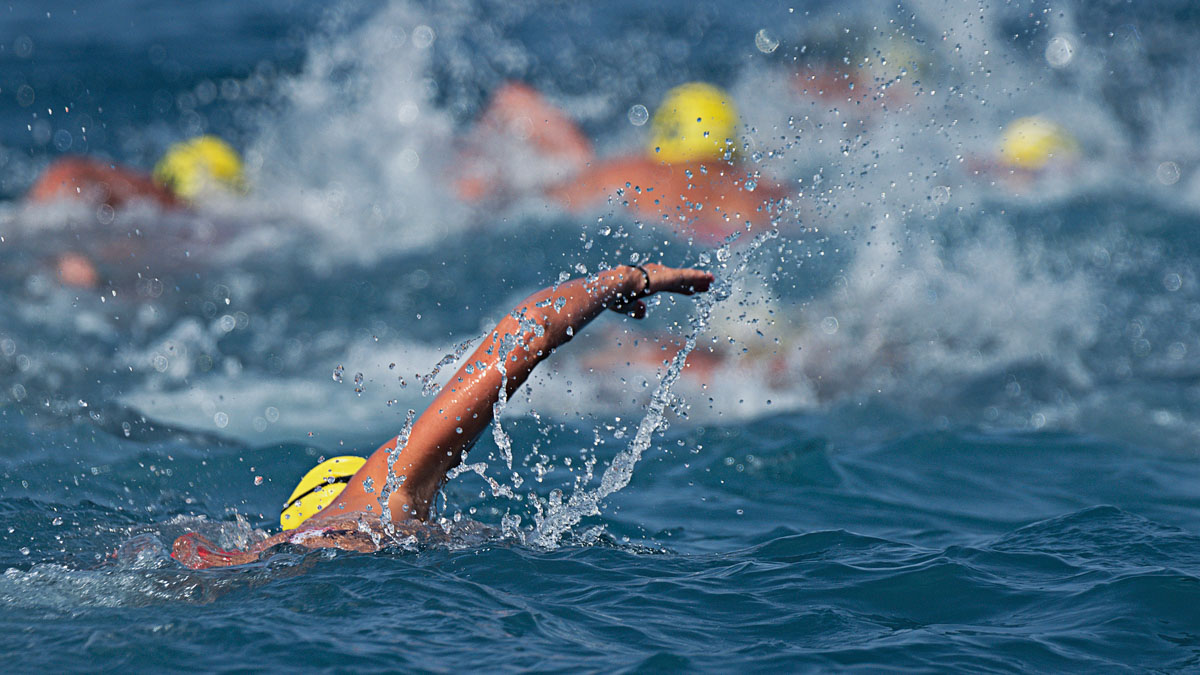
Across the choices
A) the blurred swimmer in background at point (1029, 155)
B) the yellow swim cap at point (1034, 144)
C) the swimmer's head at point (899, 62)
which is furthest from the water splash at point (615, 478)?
the swimmer's head at point (899, 62)

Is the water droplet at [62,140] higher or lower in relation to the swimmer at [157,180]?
higher

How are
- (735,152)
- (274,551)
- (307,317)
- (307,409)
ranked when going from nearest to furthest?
1. (274,551)
2. (307,409)
3. (307,317)
4. (735,152)

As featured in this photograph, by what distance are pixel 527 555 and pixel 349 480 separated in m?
0.66

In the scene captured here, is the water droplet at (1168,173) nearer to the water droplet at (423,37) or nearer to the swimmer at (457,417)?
the swimmer at (457,417)

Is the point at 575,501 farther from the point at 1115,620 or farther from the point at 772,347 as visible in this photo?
the point at 772,347

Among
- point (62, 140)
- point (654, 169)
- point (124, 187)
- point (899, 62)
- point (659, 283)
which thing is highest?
point (899, 62)

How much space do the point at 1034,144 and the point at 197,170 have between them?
25.8 ft

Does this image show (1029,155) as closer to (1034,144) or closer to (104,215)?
(1034,144)

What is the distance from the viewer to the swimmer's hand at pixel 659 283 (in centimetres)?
359

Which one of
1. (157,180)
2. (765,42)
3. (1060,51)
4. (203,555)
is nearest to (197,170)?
(157,180)

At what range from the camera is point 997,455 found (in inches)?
219

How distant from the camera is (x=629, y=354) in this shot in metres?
7.28

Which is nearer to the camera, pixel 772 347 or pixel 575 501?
pixel 575 501

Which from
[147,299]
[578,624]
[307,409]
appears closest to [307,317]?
[147,299]
